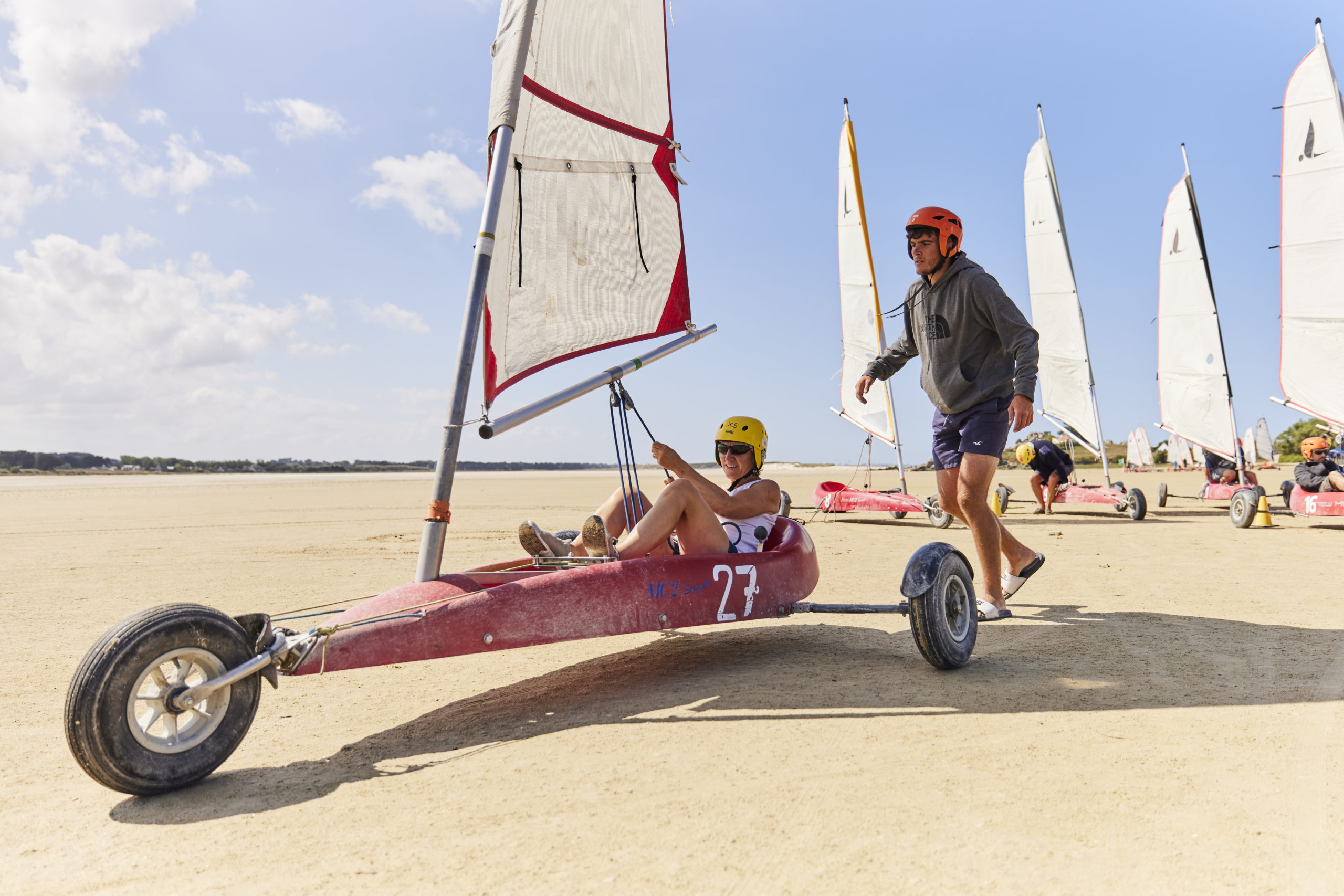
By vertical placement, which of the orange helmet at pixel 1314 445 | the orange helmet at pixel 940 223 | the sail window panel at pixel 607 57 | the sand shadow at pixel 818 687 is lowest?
the sand shadow at pixel 818 687

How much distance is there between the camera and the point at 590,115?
468cm

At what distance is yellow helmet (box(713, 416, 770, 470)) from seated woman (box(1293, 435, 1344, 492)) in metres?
10.8

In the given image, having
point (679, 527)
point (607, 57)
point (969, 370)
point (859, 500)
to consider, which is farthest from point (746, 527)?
point (859, 500)

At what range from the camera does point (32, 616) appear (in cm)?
529

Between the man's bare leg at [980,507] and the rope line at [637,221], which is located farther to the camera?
the rope line at [637,221]

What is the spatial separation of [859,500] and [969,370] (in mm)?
9011

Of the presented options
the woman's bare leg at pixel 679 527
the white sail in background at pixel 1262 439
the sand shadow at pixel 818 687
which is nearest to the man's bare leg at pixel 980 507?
the sand shadow at pixel 818 687

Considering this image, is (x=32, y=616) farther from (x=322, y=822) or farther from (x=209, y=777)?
(x=322, y=822)

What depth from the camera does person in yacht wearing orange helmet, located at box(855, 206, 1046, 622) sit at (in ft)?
14.4

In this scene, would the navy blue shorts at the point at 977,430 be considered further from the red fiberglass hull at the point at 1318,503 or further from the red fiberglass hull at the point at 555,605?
the red fiberglass hull at the point at 1318,503

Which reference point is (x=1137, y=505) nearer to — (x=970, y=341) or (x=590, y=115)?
(x=970, y=341)

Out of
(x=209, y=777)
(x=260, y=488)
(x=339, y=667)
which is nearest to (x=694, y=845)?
(x=339, y=667)

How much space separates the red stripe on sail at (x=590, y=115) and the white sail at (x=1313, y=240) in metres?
12.2

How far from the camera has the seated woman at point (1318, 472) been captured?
11195 millimetres
